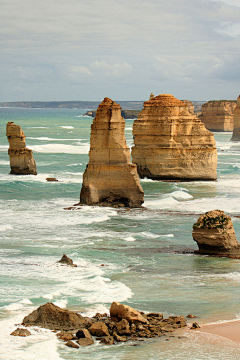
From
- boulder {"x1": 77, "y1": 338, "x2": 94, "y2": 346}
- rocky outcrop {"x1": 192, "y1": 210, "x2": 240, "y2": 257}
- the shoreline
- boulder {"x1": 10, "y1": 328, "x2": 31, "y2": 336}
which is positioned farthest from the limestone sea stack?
boulder {"x1": 77, "y1": 338, "x2": 94, "y2": 346}

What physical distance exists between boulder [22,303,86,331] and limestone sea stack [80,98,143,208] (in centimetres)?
1767

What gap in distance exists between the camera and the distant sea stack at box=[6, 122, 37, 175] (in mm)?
44312

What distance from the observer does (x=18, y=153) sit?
4484 cm

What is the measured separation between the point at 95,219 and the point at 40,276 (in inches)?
393

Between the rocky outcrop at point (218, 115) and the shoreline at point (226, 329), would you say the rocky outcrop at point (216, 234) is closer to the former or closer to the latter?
the shoreline at point (226, 329)

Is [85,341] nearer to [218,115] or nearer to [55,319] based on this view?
[55,319]

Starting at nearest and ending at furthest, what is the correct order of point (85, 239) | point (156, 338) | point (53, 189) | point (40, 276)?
point (156, 338), point (40, 276), point (85, 239), point (53, 189)

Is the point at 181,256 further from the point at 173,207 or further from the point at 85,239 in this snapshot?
the point at 173,207

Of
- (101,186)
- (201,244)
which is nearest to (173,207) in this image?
(101,186)

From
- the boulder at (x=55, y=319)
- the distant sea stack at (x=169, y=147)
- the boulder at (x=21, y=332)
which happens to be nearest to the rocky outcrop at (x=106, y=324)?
the boulder at (x=55, y=319)

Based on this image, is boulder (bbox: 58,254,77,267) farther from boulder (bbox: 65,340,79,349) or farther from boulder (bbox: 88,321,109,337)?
boulder (bbox: 65,340,79,349)

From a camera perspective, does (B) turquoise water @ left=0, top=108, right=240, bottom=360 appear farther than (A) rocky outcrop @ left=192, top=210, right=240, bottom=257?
No

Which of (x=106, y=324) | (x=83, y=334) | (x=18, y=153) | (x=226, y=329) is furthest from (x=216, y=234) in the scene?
(x=18, y=153)

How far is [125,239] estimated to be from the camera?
79.6ft
